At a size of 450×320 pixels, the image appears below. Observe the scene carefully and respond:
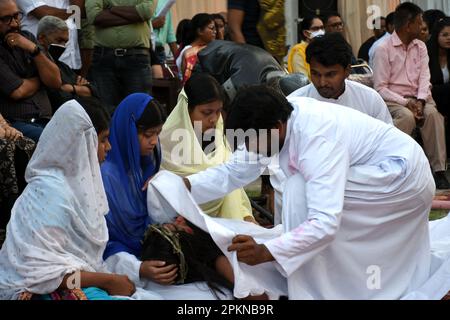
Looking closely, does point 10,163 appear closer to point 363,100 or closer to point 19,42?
point 19,42

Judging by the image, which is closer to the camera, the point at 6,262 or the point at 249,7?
the point at 6,262

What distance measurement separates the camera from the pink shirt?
24.4 feet

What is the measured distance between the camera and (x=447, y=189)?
7148mm

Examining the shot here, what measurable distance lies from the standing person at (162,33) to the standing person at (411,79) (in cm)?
211

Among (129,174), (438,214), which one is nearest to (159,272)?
(129,174)

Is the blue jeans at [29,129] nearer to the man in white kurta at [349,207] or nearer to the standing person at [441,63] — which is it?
the man in white kurta at [349,207]

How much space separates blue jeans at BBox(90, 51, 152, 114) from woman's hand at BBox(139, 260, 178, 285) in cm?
267

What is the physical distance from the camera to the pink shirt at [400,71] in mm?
7430

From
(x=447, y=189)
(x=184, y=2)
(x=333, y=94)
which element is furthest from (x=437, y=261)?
(x=184, y=2)

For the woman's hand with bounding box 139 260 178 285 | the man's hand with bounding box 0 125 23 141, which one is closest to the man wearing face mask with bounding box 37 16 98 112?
the man's hand with bounding box 0 125 23 141

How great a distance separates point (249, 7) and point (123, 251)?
2.56 metres

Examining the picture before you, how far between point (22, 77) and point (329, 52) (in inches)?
69.5

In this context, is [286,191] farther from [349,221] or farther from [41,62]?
[41,62]
